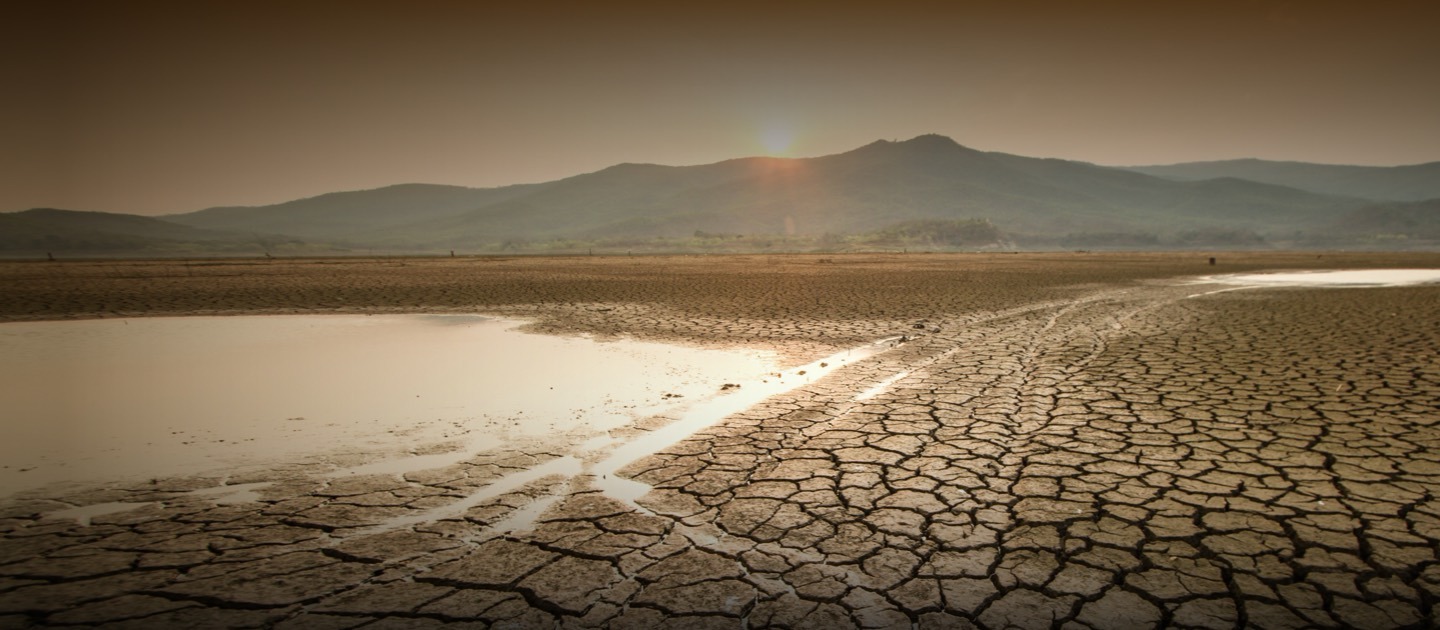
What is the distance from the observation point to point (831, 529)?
3.35 meters

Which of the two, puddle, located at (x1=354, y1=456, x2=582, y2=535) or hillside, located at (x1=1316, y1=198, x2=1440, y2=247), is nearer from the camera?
puddle, located at (x1=354, y1=456, x2=582, y2=535)

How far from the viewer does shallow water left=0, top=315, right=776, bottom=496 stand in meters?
4.65

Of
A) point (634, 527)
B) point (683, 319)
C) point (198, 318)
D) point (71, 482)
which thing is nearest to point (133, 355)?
point (198, 318)

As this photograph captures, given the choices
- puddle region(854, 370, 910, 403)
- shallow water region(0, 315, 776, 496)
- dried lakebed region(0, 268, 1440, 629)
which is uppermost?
shallow water region(0, 315, 776, 496)

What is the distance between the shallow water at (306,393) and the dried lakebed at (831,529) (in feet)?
1.63

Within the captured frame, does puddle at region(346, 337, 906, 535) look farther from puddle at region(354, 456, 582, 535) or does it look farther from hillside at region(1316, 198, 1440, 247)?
hillside at region(1316, 198, 1440, 247)

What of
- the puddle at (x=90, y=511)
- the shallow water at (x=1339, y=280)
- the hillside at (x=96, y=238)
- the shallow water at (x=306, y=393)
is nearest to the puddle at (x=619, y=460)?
the shallow water at (x=306, y=393)

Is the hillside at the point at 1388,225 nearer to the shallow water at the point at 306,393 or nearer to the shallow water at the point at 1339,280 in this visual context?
the shallow water at the point at 1339,280

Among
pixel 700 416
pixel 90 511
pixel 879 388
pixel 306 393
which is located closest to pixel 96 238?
pixel 306 393

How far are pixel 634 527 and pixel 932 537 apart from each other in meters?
1.60

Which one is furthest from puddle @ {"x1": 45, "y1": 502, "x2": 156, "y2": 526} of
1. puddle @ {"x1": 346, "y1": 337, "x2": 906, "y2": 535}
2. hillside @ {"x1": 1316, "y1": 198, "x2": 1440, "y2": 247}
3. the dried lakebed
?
hillside @ {"x1": 1316, "y1": 198, "x2": 1440, "y2": 247}

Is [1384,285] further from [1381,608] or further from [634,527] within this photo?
[634,527]

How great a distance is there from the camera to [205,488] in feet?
13.0

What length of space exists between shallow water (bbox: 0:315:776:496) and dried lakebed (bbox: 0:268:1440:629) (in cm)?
50
